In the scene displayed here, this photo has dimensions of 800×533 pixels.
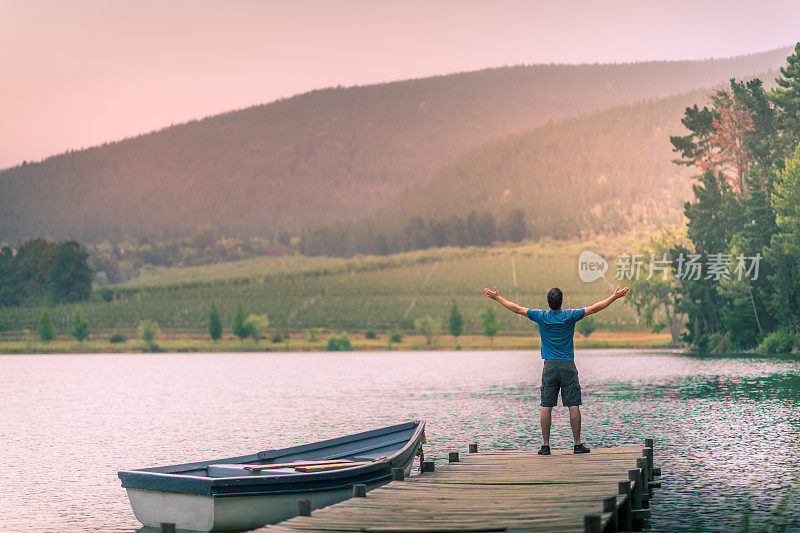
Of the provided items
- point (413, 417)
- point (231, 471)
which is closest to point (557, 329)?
point (231, 471)

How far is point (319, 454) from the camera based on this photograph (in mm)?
25531

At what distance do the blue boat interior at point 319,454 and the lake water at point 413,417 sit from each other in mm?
2249

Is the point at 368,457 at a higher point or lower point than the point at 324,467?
lower

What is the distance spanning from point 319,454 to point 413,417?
95.1ft

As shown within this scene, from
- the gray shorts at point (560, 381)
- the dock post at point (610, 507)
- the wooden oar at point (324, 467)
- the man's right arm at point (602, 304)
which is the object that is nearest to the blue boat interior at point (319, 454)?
the wooden oar at point (324, 467)

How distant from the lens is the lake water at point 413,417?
2586cm

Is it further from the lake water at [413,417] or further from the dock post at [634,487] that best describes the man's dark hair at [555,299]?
the lake water at [413,417]

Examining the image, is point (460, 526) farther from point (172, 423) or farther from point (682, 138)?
point (682, 138)

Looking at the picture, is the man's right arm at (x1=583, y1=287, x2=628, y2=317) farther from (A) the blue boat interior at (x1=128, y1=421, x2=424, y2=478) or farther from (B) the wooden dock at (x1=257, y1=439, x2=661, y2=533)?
(A) the blue boat interior at (x1=128, y1=421, x2=424, y2=478)

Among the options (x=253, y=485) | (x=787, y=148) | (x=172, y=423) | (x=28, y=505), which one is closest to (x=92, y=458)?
(x=28, y=505)

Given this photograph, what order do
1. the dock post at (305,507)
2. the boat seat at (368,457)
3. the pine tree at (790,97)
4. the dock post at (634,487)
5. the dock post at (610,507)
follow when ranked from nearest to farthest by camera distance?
the dock post at (305,507) < the dock post at (610,507) < the dock post at (634,487) < the boat seat at (368,457) < the pine tree at (790,97)

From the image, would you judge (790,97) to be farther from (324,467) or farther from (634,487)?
(634,487)

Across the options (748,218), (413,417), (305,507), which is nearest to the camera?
(305,507)

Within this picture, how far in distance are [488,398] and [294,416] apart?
16459 mm
